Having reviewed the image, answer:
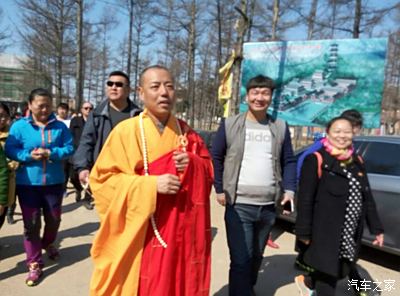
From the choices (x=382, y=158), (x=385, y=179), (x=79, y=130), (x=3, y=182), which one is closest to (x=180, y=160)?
(x=3, y=182)

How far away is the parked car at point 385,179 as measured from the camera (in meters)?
4.08

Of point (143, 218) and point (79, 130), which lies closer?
point (143, 218)

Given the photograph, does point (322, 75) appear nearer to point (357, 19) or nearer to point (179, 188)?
point (357, 19)

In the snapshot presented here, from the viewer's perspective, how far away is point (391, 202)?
4.11 metres

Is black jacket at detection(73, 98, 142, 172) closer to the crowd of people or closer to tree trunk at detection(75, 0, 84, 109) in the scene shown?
the crowd of people

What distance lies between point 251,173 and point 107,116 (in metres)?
1.40

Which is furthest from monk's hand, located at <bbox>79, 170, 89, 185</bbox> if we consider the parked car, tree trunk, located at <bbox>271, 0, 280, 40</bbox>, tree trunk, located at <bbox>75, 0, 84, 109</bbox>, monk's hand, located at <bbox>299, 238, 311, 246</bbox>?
tree trunk, located at <bbox>271, 0, 280, 40</bbox>

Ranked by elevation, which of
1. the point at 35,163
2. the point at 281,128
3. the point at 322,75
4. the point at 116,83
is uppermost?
the point at 322,75

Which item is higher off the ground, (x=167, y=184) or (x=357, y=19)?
(x=357, y=19)

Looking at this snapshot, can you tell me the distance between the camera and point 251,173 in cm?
284

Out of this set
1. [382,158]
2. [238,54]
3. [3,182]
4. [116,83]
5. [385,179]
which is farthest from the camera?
[238,54]

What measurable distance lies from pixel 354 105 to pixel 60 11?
13.4 m

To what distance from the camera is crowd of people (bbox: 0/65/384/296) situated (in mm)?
2041

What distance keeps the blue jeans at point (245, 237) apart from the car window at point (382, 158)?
2.12 metres
